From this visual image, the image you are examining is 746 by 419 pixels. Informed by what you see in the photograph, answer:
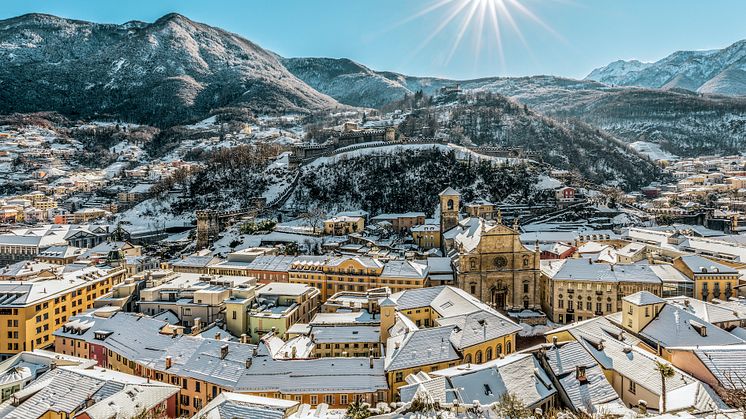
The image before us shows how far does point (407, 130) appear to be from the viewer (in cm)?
15938

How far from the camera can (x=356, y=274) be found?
60250mm

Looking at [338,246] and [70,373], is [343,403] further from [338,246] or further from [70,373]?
[338,246]

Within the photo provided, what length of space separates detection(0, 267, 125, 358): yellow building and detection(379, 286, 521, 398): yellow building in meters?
37.1

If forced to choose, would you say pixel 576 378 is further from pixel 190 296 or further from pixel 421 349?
pixel 190 296

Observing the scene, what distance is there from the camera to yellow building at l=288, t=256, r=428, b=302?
192ft

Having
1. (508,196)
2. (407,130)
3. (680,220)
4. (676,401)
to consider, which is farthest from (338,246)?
(407,130)

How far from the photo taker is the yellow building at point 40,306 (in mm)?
49312

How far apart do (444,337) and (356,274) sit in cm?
2434

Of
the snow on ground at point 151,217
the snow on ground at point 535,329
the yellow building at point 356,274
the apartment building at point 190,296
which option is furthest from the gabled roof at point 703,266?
the snow on ground at point 151,217

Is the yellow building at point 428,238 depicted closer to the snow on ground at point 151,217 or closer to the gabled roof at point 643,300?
the gabled roof at point 643,300

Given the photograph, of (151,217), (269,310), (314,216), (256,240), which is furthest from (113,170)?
(269,310)

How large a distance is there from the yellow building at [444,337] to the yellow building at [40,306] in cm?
3707

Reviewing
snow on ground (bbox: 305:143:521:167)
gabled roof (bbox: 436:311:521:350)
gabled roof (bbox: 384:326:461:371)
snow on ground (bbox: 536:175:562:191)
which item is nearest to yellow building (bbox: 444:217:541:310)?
gabled roof (bbox: 436:311:521:350)

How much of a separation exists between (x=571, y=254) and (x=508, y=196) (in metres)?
38.6
